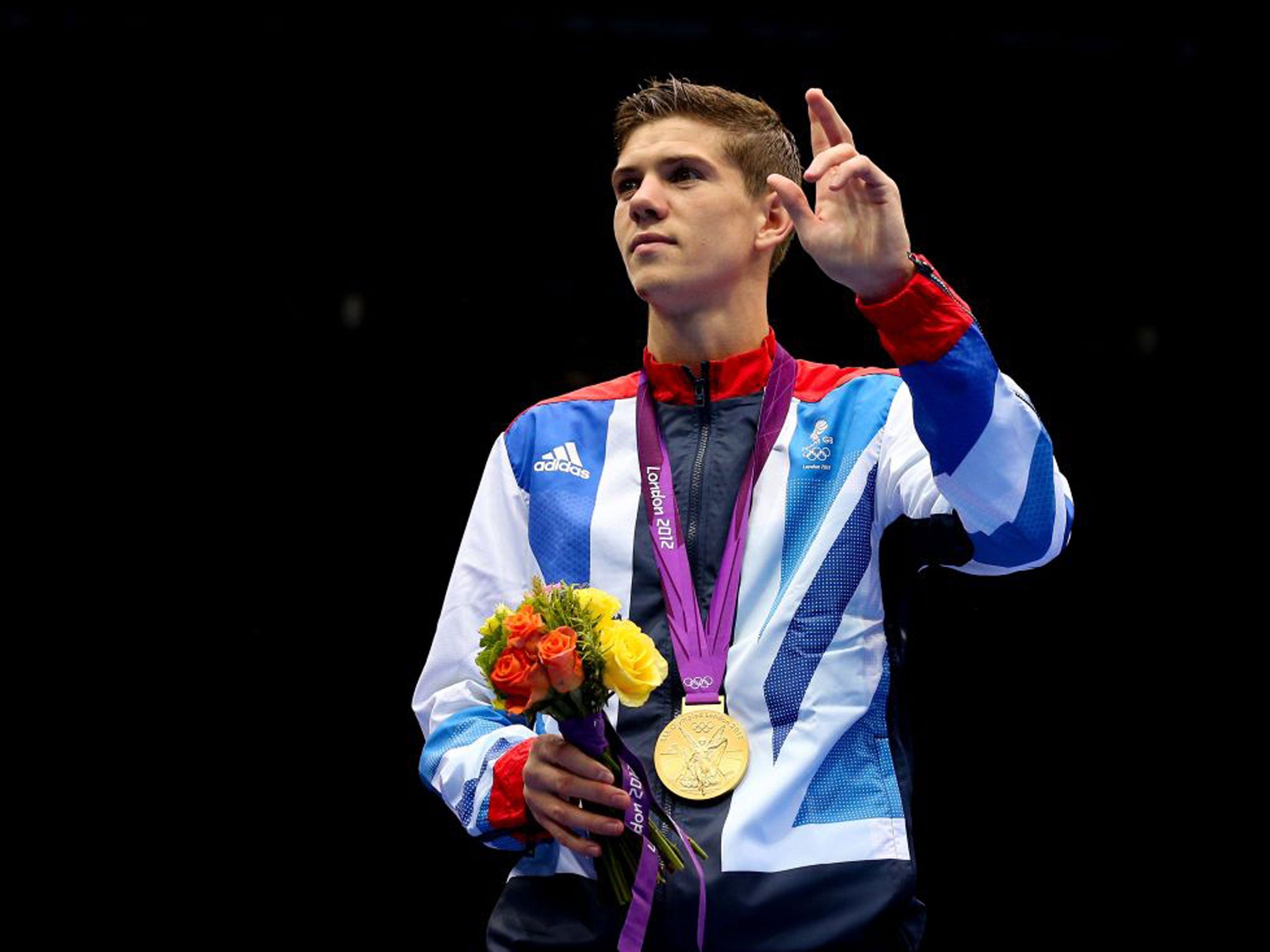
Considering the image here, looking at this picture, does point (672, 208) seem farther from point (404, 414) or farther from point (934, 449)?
point (404, 414)

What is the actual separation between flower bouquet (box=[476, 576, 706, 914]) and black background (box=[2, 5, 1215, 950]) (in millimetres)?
2124

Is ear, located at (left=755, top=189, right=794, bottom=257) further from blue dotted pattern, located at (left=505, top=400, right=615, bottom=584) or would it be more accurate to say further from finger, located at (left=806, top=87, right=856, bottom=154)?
finger, located at (left=806, top=87, right=856, bottom=154)

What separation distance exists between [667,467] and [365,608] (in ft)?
7.03

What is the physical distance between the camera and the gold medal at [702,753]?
2156 mm

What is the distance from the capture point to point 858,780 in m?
2.18

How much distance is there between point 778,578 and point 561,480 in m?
0.41

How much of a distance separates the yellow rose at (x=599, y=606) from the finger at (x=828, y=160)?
63 centimetres

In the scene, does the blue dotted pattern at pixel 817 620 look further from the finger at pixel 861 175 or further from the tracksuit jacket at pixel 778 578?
the finger at pixel 861 175

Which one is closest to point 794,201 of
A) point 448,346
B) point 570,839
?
point 570,839

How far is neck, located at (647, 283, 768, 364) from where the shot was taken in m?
2.60

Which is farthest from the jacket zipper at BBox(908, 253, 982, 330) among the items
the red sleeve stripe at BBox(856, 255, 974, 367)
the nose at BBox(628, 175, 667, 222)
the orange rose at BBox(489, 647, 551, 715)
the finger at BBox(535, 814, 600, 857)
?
the finger at BBox(535, 814, 600, 857)

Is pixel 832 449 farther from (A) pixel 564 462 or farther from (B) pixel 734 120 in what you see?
(B) pixel 734 120

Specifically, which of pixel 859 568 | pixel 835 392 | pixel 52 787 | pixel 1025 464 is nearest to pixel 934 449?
pixel 1025 464

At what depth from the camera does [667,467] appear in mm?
2438
